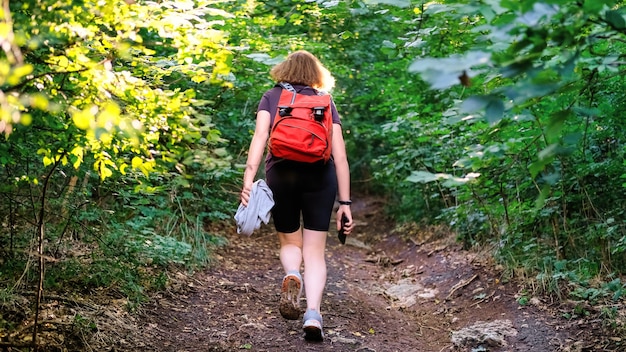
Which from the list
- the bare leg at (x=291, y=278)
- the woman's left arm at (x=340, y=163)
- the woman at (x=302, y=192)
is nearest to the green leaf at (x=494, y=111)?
the woman at (x=302, y=192)

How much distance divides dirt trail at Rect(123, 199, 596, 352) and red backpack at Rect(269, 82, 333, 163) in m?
1.27

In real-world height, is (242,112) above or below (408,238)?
above

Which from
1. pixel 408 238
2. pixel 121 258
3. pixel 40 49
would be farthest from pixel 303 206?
pixel 408 238

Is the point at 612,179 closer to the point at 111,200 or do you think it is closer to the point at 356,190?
the point at 111,200

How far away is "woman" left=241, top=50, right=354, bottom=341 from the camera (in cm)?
396

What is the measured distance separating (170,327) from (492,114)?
3.14 m

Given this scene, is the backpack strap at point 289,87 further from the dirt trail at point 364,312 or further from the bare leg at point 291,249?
the dirt trail at point 364,312

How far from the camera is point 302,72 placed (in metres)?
4.05

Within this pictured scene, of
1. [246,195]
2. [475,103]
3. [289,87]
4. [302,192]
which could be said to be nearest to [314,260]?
[302,192]

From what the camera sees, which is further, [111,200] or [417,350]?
[111,200]

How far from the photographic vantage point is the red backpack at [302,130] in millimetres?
3754

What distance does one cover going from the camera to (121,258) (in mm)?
4652

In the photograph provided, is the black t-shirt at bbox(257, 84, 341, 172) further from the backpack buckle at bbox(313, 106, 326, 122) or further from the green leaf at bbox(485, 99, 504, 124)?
the green leaf at bbox(485, 99, 504, 124)

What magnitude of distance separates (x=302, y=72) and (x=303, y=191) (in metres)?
0.80
